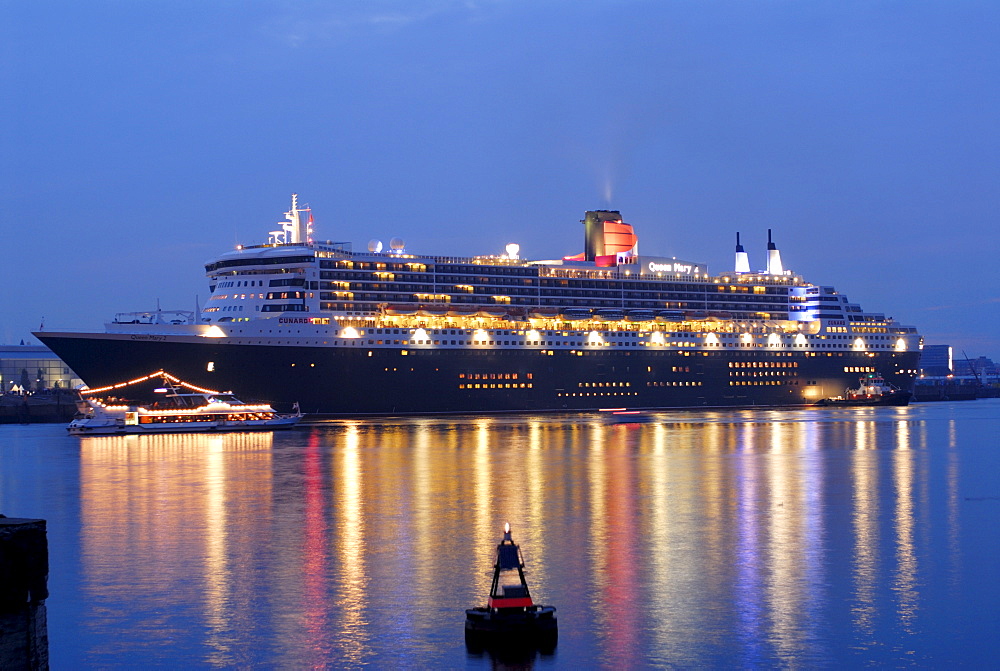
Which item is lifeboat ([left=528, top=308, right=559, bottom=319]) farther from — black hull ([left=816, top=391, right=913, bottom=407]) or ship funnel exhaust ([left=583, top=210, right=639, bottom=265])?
black hull ([left=816, top=391, right=913, bottom=407])

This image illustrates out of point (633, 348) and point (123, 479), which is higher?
point (633, 348)

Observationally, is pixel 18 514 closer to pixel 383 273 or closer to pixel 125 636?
pixel 125 636

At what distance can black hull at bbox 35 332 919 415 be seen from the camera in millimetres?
63594

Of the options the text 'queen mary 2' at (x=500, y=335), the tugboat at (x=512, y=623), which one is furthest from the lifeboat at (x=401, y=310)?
the tugboat at (x=512, y=623)

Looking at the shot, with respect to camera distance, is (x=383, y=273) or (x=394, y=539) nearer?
(x=394, y=539)

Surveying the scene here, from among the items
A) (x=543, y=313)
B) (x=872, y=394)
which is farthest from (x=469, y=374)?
(x=872, y=394)

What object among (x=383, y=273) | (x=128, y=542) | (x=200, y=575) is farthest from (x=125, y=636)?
(x=383, y=273)

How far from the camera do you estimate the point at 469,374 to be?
73.5m

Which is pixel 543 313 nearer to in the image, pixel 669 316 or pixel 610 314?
pixel 610 314

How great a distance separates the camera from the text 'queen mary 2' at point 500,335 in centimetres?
6550

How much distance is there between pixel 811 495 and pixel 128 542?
17.8 meters

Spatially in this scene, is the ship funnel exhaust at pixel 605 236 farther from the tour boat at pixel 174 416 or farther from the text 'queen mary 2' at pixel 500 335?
the tour boat at pixel 174 416

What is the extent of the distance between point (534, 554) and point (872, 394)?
7674cm

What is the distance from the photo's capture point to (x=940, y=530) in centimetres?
2484
